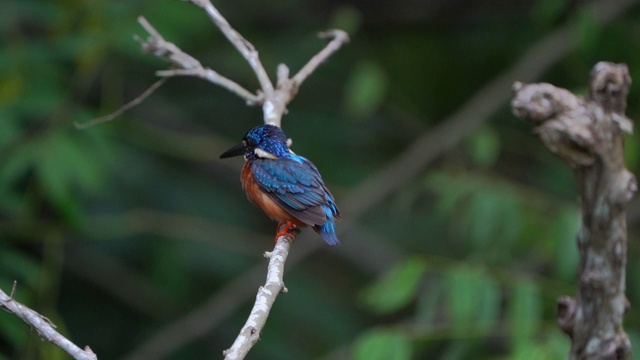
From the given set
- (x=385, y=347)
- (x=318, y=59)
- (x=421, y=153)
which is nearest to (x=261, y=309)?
(x=318, y=59)

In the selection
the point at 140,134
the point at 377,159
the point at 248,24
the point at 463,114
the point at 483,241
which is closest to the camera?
the point at 483,241

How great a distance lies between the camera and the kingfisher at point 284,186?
3.77m

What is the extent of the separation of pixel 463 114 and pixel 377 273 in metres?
1.52

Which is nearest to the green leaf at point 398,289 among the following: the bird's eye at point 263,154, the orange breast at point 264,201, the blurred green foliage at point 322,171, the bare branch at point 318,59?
the blurred green foliage at point 322,171

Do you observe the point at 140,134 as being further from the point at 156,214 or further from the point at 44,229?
the point at 44,229

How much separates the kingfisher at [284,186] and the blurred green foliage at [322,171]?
719 mm

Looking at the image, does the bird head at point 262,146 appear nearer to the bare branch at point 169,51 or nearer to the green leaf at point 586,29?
the bare branch at point 169,51

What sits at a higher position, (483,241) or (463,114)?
(463,114)

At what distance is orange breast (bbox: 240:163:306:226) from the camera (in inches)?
151

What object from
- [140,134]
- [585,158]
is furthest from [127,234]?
[585,158]

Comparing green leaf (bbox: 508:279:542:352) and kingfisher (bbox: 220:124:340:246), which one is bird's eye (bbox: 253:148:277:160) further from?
green leaf (bbox: 508:279:542:352)

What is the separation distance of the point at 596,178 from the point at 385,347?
1.70 m

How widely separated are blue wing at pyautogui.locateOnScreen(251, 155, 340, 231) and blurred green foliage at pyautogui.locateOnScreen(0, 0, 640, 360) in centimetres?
76

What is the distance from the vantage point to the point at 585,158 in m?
2.74
